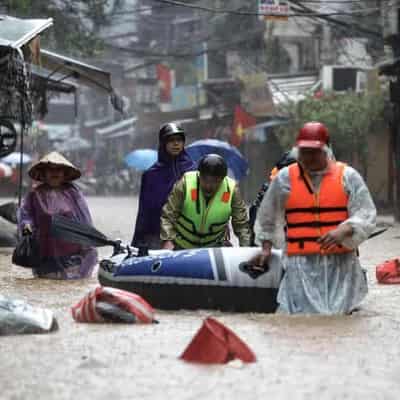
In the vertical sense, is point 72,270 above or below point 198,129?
above

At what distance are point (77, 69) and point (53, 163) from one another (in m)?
5.71

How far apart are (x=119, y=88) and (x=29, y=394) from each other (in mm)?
48500

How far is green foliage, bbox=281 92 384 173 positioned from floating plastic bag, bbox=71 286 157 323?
20791mm

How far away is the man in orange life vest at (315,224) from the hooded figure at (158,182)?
2.38 metres

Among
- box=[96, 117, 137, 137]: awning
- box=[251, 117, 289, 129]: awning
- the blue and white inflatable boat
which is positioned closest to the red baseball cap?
the blue and white inflatable boat

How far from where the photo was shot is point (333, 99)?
28297 millimetres

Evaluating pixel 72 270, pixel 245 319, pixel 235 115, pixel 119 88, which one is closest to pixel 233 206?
pixel 245 319

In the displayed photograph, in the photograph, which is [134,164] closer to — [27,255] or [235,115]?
[235,115]

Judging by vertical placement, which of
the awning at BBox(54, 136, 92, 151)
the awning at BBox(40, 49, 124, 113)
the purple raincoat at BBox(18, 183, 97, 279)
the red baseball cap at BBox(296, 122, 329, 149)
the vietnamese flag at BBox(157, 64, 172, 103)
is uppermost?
the red baseball cap at BBox(296, 122, 329, 149)

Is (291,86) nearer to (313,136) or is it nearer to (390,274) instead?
(390,274)

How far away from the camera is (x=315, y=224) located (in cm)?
746

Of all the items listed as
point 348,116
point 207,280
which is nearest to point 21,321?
point 207,280

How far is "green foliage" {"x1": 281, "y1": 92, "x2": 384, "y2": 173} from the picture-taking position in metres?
27.5

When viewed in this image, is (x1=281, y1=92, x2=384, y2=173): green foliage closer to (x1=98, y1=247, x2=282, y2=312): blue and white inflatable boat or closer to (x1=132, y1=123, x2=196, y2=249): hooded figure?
(x1=132, y1=123, x2=196, y2=249): hooded figure
